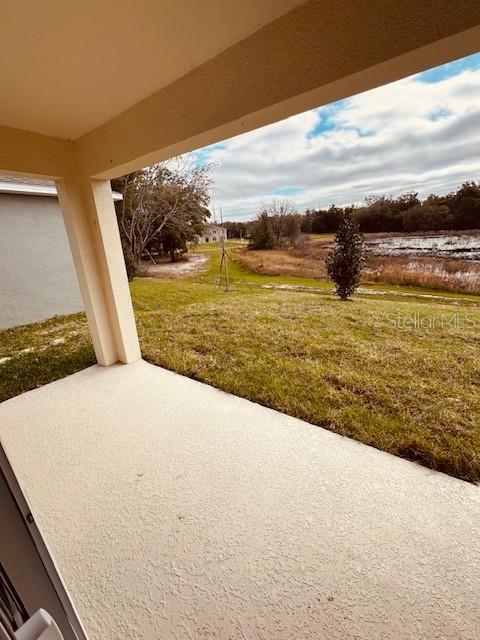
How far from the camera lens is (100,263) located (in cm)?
267

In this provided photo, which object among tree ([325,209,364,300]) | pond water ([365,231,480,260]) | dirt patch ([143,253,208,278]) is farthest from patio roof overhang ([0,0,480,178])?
dirt patch ([143,253,208,278])

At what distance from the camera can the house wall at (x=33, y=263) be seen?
4.50 meters

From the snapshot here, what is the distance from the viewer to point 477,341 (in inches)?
106

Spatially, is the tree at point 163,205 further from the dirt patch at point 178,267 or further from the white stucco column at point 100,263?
the white stucco column at point 100,263

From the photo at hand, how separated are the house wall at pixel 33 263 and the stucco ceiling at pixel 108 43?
369 centimetres

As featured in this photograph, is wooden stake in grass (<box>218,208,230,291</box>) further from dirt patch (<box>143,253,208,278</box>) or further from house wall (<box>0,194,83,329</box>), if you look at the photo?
house wall (<box>0,194,83,329</box>)

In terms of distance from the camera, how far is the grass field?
183cm

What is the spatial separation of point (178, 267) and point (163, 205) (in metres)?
1.70

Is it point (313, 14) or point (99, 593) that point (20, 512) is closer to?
point (99, 593)

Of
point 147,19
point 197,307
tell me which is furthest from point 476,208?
point 197,307

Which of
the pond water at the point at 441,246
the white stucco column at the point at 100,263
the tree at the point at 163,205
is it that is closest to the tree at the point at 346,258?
the pond water at the point at 441,246

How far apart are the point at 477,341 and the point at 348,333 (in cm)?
118

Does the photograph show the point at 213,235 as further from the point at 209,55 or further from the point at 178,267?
the point at 209,55

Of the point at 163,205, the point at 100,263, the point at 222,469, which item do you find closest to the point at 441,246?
the point at 222,469
